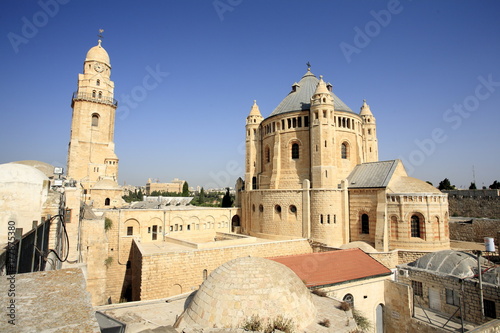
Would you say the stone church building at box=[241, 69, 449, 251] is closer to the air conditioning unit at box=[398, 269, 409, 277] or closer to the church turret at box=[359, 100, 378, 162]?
the air conditioning unit at box=[398, 269, 409, 277]

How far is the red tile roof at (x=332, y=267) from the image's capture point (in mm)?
14070

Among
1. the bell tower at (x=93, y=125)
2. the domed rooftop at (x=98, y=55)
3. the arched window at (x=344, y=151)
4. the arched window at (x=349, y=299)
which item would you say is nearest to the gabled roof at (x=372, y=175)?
the arched window at (x=344, y=151)

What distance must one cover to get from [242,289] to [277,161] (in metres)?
19.0

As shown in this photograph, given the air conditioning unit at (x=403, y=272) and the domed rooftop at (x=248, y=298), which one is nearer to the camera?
the domed rooftop at (x=248, y=298)

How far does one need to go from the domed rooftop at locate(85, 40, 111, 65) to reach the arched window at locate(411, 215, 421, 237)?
123 feet

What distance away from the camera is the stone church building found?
21031 millimetres

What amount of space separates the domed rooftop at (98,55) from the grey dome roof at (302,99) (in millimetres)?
22971

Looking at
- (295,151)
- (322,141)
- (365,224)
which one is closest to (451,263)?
(365,224)

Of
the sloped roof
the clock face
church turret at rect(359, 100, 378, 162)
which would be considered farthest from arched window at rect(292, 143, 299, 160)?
the clock face

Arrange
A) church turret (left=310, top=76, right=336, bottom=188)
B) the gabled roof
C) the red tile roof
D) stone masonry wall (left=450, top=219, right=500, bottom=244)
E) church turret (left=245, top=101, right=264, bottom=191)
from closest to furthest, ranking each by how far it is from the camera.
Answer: the red tile roof < the gabled roof < church turret (left=310, top=76, right=336, bottom=188) < stone masonry wall (left=450, top=219, right=500, bottom=244) < church turret (left=245, top=101, right=264, bottom=191)

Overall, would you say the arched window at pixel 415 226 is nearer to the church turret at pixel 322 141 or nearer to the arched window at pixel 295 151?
the church turret at pixel 322 141

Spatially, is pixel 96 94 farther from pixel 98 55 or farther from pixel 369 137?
pixel 369 137

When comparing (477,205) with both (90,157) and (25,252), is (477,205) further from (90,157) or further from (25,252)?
(90,157)

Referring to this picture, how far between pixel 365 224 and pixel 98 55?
1410 inches
